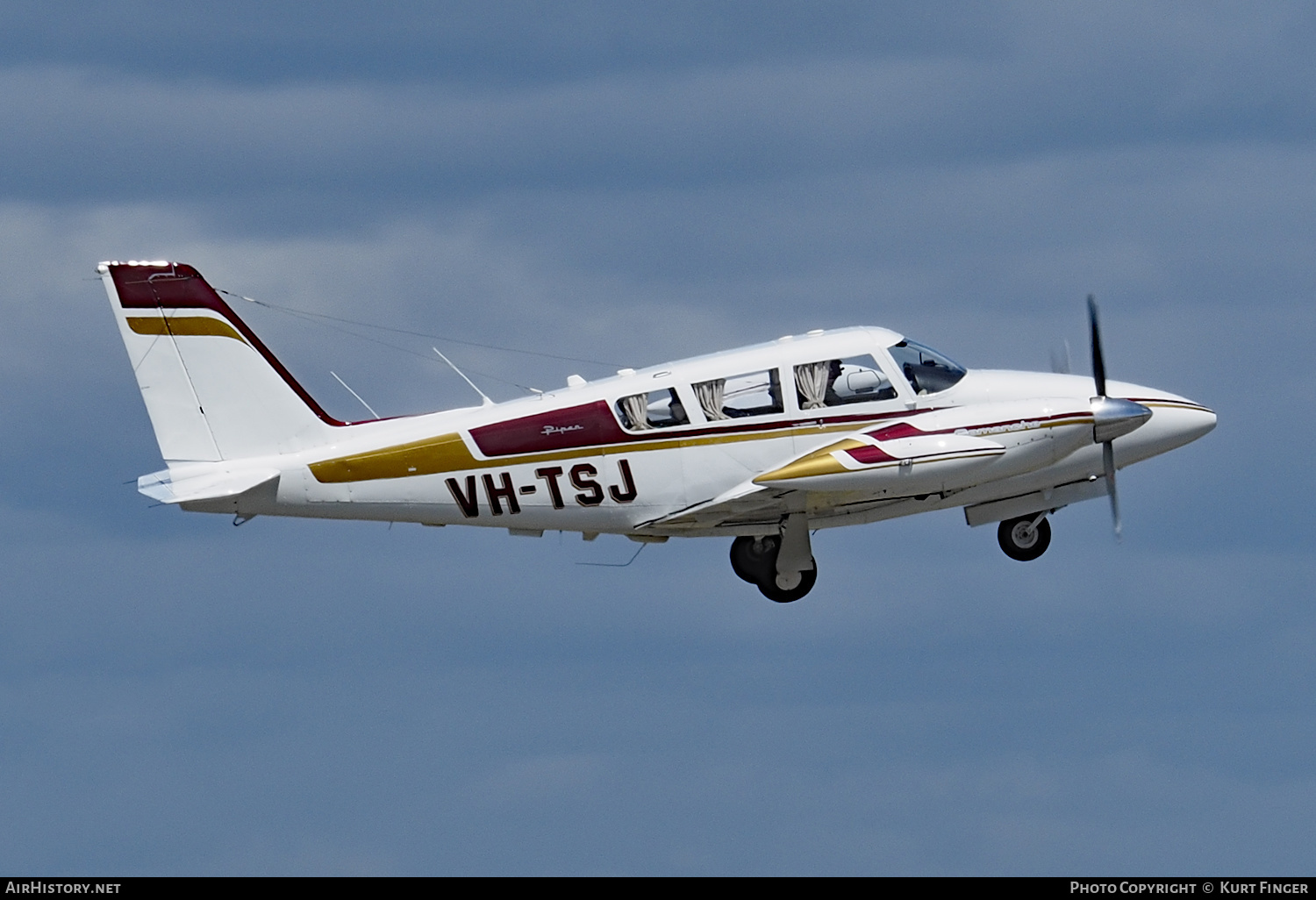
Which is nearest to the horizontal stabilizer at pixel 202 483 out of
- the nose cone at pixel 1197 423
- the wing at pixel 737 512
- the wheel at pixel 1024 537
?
the wing at pixel 737 512

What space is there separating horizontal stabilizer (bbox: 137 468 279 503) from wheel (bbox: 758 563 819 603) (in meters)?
8.87

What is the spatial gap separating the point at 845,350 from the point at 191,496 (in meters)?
11.4

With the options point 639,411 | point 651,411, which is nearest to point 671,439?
point 651,411

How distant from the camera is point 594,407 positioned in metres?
30.8

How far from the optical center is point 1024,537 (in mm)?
32750

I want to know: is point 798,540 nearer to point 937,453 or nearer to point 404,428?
point 937,453

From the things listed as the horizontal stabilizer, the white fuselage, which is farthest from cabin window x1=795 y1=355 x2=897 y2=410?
the horizontal stabilizer

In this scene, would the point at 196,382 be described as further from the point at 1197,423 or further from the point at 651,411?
the point at 1197,423

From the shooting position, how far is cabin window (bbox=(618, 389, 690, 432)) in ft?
101

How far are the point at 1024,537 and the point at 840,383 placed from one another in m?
4.92

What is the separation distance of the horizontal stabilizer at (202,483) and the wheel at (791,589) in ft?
29.1

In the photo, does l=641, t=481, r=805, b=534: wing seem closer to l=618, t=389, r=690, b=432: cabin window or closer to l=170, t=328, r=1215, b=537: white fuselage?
l=170, t=328, r=1215, b=537: white fuselage

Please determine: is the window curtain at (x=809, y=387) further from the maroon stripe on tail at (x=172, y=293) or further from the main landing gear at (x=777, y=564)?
the maroon stripe on tail at (x=172, y=293)

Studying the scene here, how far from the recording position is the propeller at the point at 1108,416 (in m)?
30.1
